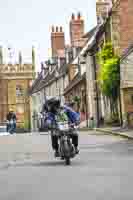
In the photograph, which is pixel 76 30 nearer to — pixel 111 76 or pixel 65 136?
pixel 111 76

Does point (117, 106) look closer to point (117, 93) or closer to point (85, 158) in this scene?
point (117, 93)

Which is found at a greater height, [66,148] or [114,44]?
[114,44]

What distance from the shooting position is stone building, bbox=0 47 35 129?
97.1 metres

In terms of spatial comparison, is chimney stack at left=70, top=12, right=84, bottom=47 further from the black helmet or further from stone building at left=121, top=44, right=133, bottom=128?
the black helmet

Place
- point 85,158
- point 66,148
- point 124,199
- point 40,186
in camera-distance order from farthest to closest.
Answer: point 85,158 < point 66,148 < point 40,186 < point 124,199

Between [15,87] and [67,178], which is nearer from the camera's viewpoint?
[67,178]

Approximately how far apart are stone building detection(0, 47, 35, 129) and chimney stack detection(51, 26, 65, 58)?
2053cm

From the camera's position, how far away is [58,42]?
74938mm

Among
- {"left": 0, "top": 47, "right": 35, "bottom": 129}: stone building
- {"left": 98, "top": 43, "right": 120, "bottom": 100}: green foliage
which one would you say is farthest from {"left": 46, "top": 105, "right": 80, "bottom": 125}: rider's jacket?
{"left": 0, "top": 47, "right": 35, "bottom": 129}: stone building

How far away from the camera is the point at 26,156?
17250mm

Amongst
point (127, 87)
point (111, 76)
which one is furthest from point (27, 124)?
point (127, 87)

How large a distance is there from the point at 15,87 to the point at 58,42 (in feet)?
80.9

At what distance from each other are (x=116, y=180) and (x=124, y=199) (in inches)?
89.0

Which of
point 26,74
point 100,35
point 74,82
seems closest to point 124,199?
point 100,35
